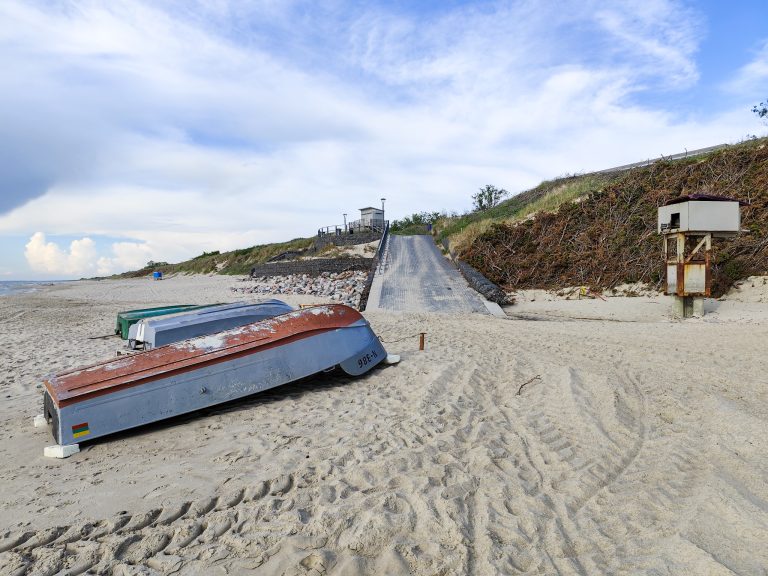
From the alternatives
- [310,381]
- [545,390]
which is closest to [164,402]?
[310,381]

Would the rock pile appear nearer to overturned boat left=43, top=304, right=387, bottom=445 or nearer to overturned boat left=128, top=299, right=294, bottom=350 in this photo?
overturned boat left=128, top=299, right=294, bottom=350

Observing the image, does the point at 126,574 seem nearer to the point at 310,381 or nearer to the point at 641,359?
the point at 310,381

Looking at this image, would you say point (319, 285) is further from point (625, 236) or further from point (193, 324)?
point (193, 324)

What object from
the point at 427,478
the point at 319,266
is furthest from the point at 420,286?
the point at 427,478

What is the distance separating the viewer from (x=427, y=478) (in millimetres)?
3398

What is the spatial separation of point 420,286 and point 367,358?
10.6 metres

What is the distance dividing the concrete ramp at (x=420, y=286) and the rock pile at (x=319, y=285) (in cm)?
109

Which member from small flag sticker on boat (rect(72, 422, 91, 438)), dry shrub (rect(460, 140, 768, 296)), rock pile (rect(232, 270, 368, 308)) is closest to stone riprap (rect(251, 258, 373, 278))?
rock pile (rect(232, 270, 368, 308))

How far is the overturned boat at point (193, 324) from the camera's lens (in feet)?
23.0

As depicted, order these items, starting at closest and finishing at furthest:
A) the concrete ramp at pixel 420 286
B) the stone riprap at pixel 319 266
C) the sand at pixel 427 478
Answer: the sand at pixel 427 478
the concrete ramp at pixel 420 286
the stone riprap at pixel 319 266

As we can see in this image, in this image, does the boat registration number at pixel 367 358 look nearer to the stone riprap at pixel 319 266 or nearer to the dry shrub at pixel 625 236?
the dry shrub at pixel 625 236

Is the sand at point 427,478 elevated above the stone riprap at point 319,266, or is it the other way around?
the stone riprap at point 319,266

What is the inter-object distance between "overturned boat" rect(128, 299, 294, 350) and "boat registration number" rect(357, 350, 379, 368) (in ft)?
6.78

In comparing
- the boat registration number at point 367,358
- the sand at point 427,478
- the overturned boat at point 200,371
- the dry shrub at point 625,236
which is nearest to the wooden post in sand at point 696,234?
the dry shrub at point 625,236
